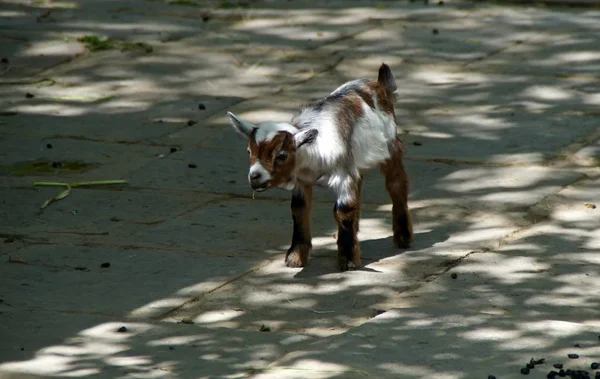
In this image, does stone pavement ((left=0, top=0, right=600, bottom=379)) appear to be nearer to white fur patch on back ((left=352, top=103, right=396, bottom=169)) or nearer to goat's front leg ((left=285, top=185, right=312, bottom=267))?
goat's front leg ((left=285, top=185, right=312, bottom=267))

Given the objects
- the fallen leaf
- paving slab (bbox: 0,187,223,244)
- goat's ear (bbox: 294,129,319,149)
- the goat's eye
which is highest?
goat's ear (bbox: 294,129,319,149)

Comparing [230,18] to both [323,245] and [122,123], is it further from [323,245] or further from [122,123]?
[323,245]

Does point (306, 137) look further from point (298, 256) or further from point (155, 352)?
point (155, 352)

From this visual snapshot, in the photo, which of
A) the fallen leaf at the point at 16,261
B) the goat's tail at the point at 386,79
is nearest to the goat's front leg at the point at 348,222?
the goat's tail at the point at 386,79

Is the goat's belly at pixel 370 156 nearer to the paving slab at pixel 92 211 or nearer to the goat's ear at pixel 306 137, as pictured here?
the goat's ear at pixel 306 137

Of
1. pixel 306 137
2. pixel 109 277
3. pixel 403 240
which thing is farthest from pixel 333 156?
pixel 109 277

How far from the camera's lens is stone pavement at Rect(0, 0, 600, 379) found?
5410 mm

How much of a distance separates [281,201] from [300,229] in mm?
1255

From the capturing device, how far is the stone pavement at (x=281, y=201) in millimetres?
5410

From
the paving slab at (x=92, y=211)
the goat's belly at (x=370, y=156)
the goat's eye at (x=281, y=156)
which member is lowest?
the paving slab at (x=92, y=211)

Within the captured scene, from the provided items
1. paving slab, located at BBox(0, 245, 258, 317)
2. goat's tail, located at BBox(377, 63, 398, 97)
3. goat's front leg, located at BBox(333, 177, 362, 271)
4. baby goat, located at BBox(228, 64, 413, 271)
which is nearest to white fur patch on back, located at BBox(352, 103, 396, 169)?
baby goat, located at BBox(228, 64, 413, 271)

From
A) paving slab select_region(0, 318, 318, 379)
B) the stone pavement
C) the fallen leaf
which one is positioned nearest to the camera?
paving slab select_region(0, 318, 318, 379)

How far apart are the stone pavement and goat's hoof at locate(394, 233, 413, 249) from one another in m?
0.10

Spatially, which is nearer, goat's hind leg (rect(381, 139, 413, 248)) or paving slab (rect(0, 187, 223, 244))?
goat's hind leg (rect(381, 139, 413, 248))
